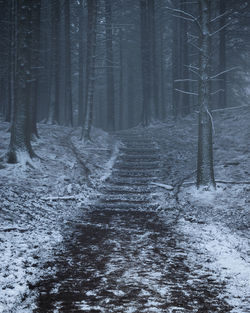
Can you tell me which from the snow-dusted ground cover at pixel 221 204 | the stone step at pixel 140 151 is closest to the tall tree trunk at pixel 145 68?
the snow-dusted ground cover at pixel 221 204

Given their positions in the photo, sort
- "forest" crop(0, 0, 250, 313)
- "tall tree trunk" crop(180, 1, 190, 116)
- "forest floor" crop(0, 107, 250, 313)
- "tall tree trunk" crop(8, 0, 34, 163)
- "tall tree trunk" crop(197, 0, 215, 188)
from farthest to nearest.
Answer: "tall tree trunk" crop(180, 1, 190, 116)
"tall tree trunk" crop(8, 0, 34, 163)
"tall tree trunk" crop(197, 0, 215, 188)
"forest" crop(0, 0, 250, 313)
"forest floor" crop(0, 107, 250, 313)

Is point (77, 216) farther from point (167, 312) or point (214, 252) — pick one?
point (167, 312)

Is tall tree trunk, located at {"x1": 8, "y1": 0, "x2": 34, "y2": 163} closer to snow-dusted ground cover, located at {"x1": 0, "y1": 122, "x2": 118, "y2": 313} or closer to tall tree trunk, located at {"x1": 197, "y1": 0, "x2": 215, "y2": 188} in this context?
snow-dusted ground cover, located at {"x1": 0, "y1": 122, "x2": 118, "y2": 313}

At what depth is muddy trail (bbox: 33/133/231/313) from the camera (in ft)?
11.8

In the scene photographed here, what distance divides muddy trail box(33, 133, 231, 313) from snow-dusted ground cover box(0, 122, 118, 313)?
0.30m

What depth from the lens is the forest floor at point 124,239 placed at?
12.4ft

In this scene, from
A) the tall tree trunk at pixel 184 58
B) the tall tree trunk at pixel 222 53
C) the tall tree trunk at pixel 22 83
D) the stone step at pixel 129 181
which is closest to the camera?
the tall tree trunk at pixel 22 83

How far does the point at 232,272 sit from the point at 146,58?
22.3 metres

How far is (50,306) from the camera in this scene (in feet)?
11.5

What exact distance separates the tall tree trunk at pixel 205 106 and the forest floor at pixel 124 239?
643 mm

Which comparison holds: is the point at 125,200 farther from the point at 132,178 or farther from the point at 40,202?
the point at 40,202

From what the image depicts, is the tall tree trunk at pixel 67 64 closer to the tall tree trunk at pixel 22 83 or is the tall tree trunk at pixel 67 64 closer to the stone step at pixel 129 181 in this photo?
the tall tree trunk at pixel 22 83

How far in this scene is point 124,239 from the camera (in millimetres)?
6172

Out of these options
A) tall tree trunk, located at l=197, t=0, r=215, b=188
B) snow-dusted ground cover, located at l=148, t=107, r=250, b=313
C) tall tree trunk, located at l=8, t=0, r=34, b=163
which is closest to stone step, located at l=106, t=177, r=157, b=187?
snow-dusted ground cover, located at l=148, t=107, r=250, b=313
